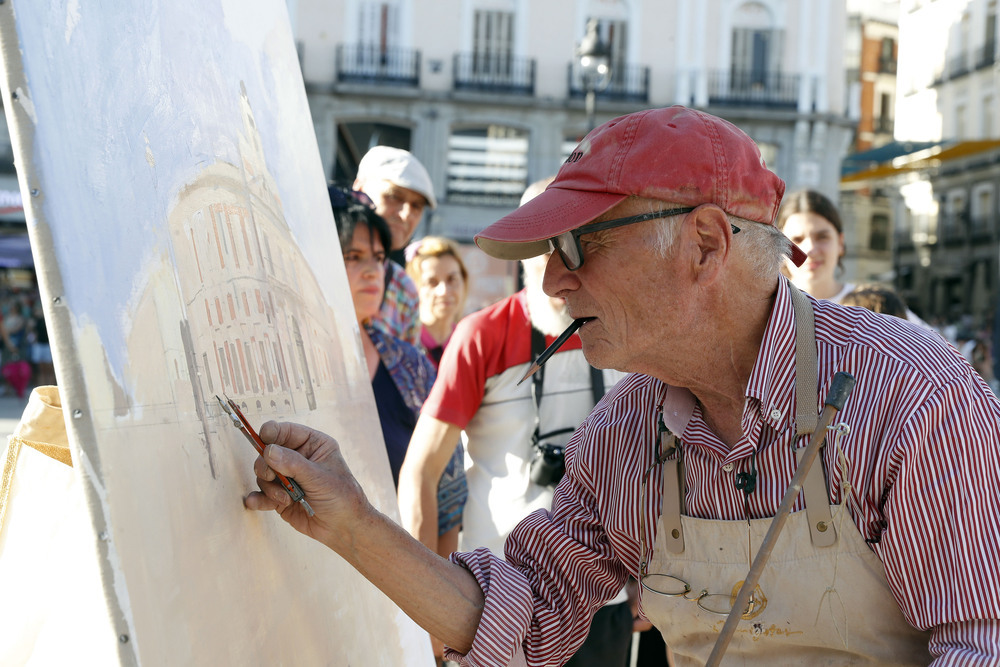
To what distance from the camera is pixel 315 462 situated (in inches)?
46.8

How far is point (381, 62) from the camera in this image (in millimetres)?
20047

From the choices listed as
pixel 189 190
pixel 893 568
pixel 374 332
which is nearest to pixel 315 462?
pixel 189 190

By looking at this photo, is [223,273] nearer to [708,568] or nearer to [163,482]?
[163,482]

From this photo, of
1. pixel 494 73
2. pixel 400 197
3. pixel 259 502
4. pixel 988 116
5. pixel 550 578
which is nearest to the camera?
pixel 259 502

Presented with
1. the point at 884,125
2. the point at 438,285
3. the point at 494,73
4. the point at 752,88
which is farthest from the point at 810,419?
the point at 884,125

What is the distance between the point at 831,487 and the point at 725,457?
0.47 feet

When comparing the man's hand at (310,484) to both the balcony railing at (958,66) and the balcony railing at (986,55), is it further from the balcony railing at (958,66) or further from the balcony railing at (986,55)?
the balcony railing at (958,66)

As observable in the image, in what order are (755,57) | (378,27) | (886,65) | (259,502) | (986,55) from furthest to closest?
(886,65) < (986,55) < (755,57) < (378,27) < (259,502)

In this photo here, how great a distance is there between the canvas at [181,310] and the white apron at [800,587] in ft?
1.59

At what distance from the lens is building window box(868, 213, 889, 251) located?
109ft

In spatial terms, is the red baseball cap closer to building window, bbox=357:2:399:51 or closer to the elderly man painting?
the elderly man painting

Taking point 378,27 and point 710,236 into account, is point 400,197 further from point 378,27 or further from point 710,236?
point 378,27

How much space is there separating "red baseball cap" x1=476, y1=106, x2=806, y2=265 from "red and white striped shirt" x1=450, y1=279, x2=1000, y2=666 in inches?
6.7

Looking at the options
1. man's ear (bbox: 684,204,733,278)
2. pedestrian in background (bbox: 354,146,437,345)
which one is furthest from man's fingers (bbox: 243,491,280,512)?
pedestrian in background (bbox: 354,146,437,345)
